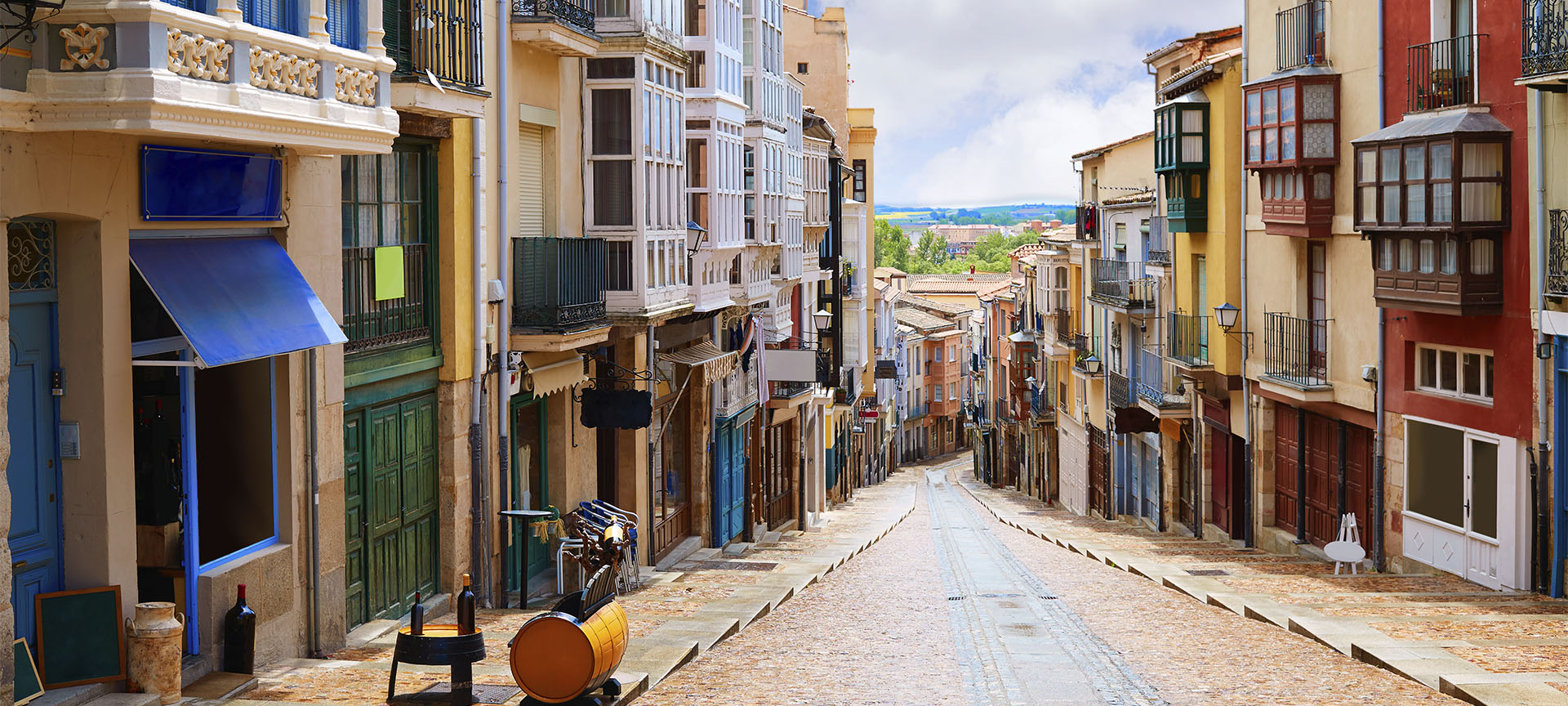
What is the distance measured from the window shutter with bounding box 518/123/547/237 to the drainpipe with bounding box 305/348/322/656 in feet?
17.4

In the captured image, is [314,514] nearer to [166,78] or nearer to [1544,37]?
[166,78]

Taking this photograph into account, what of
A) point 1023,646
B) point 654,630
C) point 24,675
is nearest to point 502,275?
point 654,630

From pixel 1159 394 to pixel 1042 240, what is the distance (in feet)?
60.6

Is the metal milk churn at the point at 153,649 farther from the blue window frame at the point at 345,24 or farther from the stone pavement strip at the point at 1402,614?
the stone pavement strip at the point at 1402,614

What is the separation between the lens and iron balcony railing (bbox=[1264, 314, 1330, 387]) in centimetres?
2334

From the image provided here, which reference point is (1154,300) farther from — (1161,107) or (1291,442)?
(1291,442)

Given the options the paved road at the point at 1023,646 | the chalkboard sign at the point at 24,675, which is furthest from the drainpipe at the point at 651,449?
the chalkboard sign at the point at 24,675

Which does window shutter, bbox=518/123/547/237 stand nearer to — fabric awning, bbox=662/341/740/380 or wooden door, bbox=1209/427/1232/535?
fabric awning, bbox=662/341/740/380

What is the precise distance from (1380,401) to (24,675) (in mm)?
17867

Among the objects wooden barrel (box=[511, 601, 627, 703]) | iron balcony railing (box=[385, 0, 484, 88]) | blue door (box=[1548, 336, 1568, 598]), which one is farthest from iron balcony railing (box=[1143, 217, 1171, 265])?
wooden barrel (box=[511, 601, 627, 703])

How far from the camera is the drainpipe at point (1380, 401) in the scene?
20.9 metres

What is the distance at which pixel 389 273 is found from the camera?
13.8 m

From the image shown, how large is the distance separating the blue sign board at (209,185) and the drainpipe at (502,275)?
4.41 meters

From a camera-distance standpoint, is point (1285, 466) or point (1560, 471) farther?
point (1285, 466)
